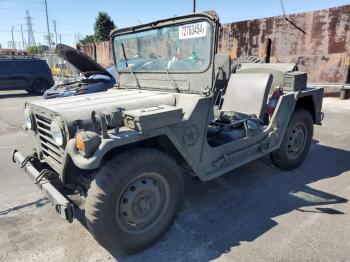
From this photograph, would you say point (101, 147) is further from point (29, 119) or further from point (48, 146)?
point (29, 119)

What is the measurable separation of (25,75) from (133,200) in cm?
1540

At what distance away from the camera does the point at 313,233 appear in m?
3.14

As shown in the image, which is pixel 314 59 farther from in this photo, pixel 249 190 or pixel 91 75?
pixel 249 190

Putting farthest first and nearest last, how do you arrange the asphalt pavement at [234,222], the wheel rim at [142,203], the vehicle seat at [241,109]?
the vehicle seat at [241,109]
the asphalt pavement at [234,222]
the wheel rim at [142,203]

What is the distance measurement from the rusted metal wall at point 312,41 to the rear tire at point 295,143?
22.8ft

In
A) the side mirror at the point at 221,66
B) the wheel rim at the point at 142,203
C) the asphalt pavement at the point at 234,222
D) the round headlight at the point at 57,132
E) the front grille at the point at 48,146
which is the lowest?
the asphalt pavement at the point at 234,222

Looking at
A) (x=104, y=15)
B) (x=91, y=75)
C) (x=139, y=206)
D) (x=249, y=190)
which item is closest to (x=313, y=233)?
(x=249, y=190)

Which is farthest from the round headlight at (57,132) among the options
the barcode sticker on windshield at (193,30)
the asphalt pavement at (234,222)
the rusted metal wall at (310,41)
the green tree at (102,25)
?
the green tree at (102,25)

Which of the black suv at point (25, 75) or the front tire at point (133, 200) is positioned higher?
the black suv at point (25, 75)

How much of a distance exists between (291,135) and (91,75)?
24.3 feet

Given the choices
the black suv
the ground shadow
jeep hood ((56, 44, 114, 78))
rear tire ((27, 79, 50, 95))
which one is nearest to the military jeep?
the ground shadow

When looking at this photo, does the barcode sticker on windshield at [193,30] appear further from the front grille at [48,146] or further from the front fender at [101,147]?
the front grille at [48,146]

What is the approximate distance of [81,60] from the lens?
31.1ft

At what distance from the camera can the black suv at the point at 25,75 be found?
1541cm
